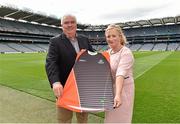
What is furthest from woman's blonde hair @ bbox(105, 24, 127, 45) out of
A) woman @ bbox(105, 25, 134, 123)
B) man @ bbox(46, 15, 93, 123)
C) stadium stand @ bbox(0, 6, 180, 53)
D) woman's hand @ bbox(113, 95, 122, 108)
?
stadium stand @ bbox(0, 6, 180, 53)

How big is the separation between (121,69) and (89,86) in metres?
0.49

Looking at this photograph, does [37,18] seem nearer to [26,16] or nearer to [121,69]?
[26,16]

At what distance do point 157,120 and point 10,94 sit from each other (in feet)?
18.0

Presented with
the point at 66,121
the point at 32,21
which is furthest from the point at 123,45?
the point at 32,21

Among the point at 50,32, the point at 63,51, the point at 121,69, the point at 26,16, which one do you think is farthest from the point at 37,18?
the point at 121,69

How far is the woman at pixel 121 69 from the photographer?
11.7 ft

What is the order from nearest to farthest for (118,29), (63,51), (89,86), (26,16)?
1. (89,86)
2. (118,29)
3. (63,51)
4. (26,16)

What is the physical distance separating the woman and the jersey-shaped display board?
0.15 meters

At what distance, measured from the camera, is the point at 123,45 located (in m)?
3.78

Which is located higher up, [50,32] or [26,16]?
[26,16]

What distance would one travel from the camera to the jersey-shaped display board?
337cm

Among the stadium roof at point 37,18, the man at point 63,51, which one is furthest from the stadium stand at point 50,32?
the man at point 63,51

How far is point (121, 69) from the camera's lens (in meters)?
3.51

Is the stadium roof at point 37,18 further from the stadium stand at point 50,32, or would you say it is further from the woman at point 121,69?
the woman at point 121,69
